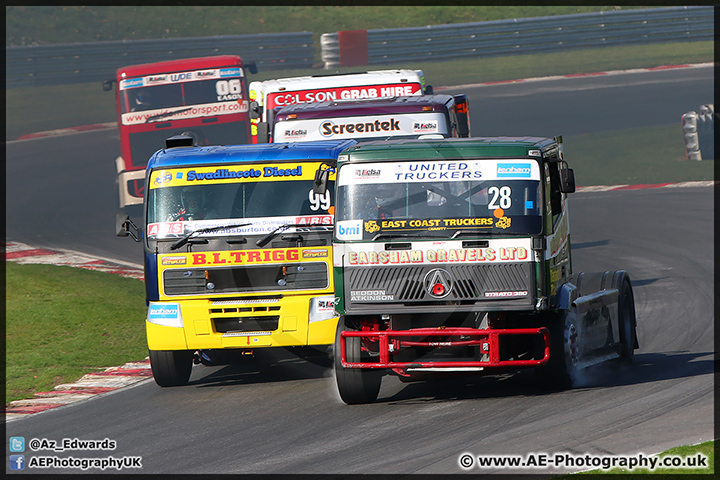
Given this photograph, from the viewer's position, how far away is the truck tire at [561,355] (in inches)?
419

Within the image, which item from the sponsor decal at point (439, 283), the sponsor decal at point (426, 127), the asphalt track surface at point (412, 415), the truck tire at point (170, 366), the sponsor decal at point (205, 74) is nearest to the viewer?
the asphalt track surface at point (412, 415)

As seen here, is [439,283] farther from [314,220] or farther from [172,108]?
[172,108]

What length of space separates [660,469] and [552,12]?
41.3 metres

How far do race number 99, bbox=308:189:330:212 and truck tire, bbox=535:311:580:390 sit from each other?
2.93m

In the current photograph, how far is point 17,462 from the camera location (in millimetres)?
9688

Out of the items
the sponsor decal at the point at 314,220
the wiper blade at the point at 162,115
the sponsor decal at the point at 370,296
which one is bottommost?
the sponsor decal at the point at 370,296

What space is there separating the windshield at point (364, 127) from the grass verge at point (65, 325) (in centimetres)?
369

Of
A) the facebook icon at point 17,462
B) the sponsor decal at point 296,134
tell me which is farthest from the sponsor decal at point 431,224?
the sponsor decal at point 296,134

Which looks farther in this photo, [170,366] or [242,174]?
[170,366]

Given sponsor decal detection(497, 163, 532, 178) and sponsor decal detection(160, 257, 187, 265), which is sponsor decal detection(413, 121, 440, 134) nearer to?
sponsor decal detection(160, 257, 187, 265)

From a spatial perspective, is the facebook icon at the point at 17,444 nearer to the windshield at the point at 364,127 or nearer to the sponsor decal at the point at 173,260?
the sponsor decal at the point at 173,260

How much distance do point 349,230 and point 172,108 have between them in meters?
14.1

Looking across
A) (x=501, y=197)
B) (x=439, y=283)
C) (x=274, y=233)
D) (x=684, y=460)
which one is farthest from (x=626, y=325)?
(x=684, y=460)

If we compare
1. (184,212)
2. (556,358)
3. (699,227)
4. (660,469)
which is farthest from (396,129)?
A: (660,469)
